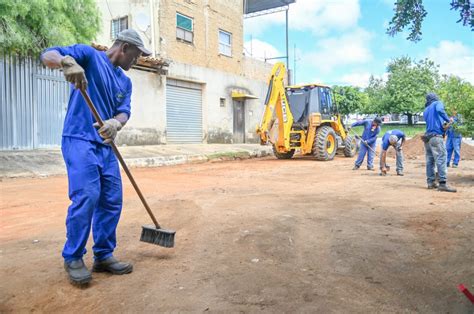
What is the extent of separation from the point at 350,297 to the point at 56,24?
9626 mm

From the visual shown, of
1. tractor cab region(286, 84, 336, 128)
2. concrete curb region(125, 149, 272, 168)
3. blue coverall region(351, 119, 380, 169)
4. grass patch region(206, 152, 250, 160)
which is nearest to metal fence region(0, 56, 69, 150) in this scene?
concrete curb region(125, 149, 272, 168)

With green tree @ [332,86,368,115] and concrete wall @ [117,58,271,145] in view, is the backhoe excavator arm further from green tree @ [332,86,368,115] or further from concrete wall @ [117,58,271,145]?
green tree @ [332,86,368,115]

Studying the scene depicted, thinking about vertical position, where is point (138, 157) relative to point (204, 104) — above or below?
below

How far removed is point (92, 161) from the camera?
9.61 feet

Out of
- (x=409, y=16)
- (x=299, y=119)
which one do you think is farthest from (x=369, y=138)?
(x=409, y=16)

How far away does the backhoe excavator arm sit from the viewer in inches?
534

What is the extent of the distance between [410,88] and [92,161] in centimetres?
4004

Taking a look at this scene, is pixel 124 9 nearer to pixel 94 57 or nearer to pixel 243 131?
pixel 243 131

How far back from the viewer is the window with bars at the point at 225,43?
20.0 m

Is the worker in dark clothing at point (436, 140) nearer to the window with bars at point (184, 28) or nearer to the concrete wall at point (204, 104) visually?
the concrete wall at point (204, 104)

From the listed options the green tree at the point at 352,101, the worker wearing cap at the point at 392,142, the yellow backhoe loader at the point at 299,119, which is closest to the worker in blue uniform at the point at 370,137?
the worker wearing cap at the point at 392,142

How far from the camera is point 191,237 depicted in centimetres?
426

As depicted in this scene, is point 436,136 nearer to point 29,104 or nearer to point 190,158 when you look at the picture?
point 190,158

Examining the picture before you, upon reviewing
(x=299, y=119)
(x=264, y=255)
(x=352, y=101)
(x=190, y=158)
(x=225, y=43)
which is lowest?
(x=264, y=255)
